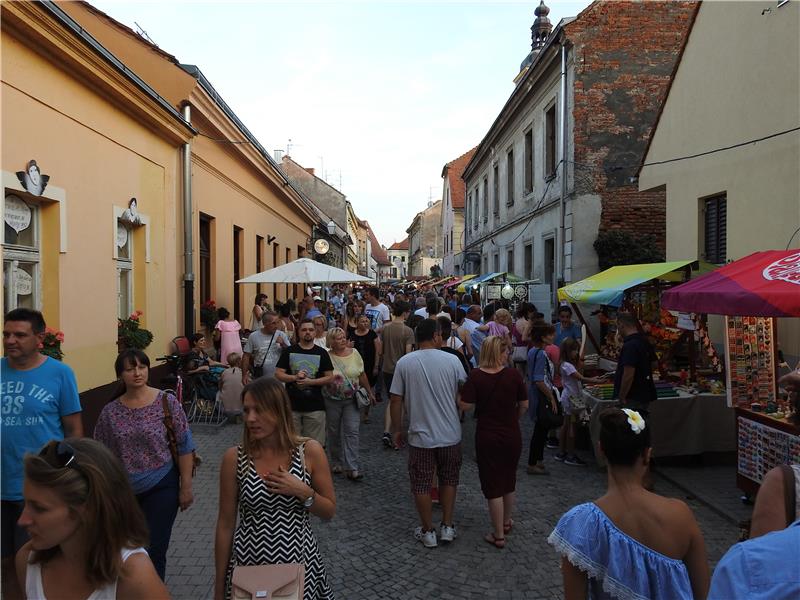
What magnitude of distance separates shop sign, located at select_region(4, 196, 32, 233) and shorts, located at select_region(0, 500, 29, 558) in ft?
10.7

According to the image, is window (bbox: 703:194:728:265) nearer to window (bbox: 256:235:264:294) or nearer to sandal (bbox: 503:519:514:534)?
sandal (bbox: 503:519:514:534)

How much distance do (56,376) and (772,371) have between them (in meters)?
6.58

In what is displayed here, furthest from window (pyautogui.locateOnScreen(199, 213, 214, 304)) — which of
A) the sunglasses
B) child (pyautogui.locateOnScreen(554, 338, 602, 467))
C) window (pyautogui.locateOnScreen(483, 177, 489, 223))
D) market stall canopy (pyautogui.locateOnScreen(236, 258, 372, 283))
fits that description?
window (pyautogui.locateOnScreen(483, 177, 489, 223))

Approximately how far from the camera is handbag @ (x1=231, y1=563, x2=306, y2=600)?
7.06 ft

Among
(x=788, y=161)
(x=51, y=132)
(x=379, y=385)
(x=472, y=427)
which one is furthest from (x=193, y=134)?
(x=788, y=161)

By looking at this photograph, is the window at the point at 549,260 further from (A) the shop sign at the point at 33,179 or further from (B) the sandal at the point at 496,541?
(A) the shop sign at the point at 33,179

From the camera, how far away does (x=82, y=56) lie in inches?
243

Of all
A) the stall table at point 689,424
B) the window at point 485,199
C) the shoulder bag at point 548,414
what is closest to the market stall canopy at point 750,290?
the stall table at point 689,424

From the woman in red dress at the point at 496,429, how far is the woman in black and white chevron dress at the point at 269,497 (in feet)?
7.20

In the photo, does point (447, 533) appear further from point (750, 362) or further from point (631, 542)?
point (750, 362)

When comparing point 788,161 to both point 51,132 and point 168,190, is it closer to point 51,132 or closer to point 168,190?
point 51,132

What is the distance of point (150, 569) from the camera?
69.4 inches

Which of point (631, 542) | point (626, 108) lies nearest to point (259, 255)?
point (626, 108)

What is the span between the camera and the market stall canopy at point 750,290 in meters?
4.47
